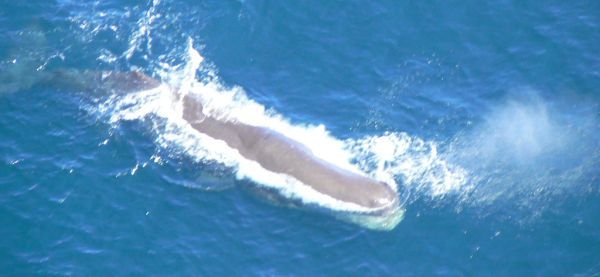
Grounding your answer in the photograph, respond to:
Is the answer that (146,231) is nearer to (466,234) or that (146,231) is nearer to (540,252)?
(466,234)

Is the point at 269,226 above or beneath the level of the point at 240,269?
above

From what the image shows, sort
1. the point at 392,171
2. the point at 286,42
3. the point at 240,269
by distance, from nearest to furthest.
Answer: the point at 240,269, the point at 392,171, the point at 286,42

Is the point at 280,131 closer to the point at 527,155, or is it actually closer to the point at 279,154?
the point at 279,154

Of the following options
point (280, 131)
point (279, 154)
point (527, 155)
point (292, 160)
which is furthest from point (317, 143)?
point (527, 155)

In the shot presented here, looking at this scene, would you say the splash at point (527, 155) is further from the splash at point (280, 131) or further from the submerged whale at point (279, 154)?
the submerged whale at point (279, 154)

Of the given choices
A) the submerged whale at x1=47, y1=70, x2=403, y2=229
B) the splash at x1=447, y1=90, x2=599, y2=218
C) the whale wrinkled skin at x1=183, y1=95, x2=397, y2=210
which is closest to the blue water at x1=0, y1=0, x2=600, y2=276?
the splash at x1=447, y1=90, x2=599, y2=218

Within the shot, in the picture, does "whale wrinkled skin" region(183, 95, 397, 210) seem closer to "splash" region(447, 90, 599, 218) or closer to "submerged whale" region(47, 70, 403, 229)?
"submerged whale" region(47, 70, 403, 229)

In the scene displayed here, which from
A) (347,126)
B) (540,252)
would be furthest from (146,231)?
(540,252)
